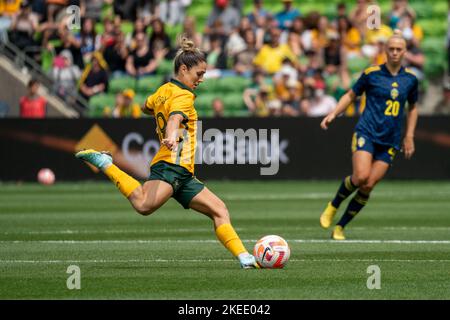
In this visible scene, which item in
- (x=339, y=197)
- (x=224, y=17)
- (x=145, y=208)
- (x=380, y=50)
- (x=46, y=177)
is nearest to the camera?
(x=145, y=208)

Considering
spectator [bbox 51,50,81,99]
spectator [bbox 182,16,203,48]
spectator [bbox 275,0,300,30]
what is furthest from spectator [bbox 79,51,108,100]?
spectator [bbox 275,0,300,30]

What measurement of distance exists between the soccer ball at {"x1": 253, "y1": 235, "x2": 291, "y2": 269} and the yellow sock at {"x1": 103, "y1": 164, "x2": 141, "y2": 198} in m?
1.31

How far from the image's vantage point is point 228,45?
1120 inches

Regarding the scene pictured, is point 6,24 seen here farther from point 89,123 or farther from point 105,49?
point 89,123

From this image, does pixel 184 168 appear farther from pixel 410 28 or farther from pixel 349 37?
pixel 349 37

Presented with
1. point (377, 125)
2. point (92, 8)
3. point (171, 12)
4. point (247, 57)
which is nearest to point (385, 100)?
point (377, 125)

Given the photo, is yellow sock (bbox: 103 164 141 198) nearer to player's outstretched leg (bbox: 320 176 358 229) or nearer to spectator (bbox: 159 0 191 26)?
player's outstretched leg (bbox: 320 176 358 229)

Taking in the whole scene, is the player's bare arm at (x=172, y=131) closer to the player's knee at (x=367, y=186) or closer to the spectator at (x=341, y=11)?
the player's knee at (x=367, y=186)

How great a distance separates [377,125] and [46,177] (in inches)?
513

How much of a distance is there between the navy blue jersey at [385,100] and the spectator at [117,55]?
49.2 feet

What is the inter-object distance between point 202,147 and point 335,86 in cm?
375

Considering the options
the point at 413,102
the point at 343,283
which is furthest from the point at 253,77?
the point at 343,283

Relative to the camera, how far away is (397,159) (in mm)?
25297

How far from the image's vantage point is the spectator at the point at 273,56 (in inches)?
1088
